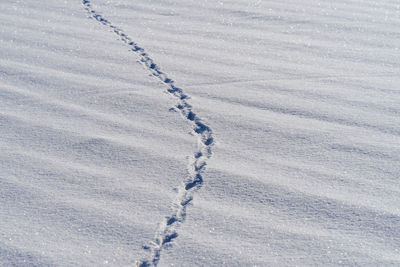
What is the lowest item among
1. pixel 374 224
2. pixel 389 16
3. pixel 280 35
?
pixel 374 224

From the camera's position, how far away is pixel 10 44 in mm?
3043

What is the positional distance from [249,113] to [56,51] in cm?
148

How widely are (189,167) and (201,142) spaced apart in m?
0.21

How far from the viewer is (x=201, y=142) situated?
6.62 feet

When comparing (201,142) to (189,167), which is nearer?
(189,167)

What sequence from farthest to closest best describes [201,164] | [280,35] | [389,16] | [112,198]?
[389,16] → [280,35] → [201,164] → [112,198]

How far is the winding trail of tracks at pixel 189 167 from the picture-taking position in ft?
4.83

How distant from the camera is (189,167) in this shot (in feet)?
6.05

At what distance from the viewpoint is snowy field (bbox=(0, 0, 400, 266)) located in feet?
4.88

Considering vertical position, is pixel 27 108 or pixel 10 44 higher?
pixel 10 44

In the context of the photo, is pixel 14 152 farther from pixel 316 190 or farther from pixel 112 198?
pixel 316 190

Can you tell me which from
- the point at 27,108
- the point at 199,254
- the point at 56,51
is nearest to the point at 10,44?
the point at 56,51

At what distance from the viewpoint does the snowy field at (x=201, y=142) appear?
1.49 metres

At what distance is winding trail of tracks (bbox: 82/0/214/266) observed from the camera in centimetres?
147
